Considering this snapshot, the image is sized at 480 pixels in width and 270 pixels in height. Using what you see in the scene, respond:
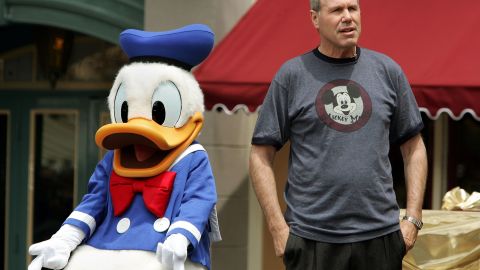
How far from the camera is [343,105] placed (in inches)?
154

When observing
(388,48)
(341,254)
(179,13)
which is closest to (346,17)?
(341,254)

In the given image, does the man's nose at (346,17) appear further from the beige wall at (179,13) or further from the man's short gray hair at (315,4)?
the beige wall at (179,13)

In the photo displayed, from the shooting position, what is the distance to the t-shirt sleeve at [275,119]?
13.2 feet

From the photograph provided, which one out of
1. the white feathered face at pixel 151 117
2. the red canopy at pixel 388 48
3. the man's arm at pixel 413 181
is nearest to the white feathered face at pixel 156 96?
the white feathered face at pixel 151 117

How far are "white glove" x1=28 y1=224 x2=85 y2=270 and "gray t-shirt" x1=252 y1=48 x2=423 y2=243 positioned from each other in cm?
112

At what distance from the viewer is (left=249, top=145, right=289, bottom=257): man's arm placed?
3963mm

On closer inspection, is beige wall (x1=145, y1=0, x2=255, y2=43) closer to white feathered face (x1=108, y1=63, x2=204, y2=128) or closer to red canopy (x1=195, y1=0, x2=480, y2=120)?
red canopy (x1=195, y1=0, x2=480, y2=120)

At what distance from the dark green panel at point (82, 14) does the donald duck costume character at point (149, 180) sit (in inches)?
104

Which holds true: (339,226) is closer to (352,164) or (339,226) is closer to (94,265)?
(352,164)

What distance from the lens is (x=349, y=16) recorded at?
4062 millimetres

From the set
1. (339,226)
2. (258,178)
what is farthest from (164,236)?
(339,226)

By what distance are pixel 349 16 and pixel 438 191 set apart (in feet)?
11.4

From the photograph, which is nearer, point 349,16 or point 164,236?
point 349,16

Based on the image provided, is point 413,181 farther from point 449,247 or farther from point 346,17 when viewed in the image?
point 449,247
